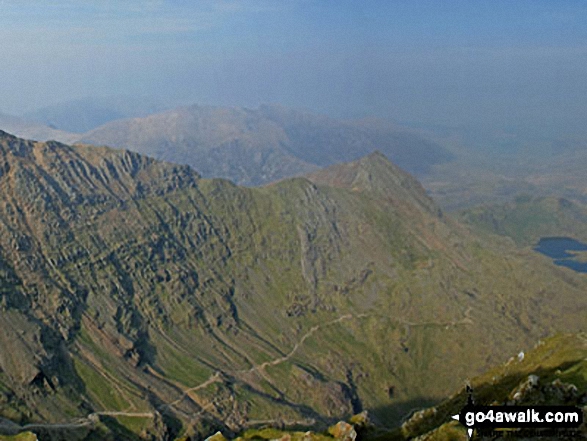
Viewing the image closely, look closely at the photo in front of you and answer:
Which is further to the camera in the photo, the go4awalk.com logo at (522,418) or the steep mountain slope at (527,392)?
the steep mountain slope at (527,392)

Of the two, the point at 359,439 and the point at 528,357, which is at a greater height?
the point at 359,439

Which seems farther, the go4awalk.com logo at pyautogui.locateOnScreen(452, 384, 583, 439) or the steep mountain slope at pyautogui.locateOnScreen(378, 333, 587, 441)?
the steep mountain slope at pyautogui.locateOnScreen(378, 333, 587, 441)

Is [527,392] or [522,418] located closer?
[522,418]

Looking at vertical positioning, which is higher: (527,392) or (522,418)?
(522,418)

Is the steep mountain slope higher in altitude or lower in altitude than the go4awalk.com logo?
lower

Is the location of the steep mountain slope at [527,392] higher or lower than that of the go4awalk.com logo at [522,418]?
lower

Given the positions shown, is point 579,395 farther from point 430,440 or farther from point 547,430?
point 430,440

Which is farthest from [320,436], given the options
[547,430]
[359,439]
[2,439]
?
[2,439]

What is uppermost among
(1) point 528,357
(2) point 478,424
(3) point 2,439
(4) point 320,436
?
(2) point 478,424
